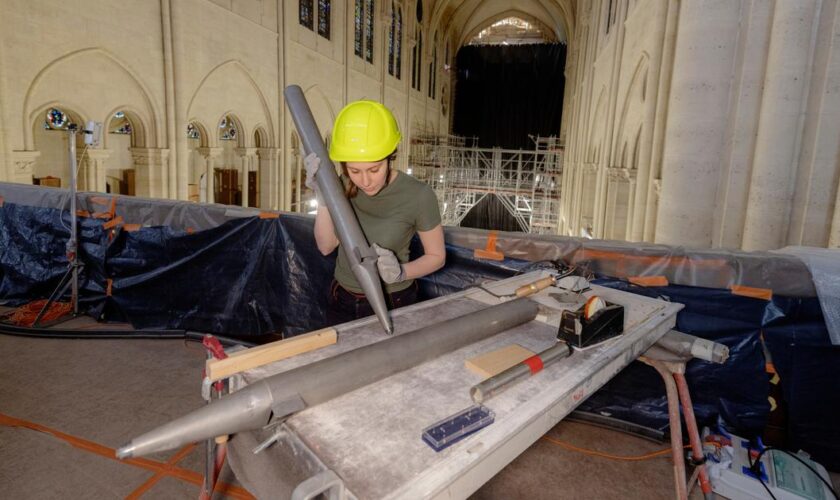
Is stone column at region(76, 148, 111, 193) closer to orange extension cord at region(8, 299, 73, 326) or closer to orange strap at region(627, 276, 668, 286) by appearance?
orange extension cord at region(8, 299, 73, 326)

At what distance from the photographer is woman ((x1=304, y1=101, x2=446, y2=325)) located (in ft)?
6.98

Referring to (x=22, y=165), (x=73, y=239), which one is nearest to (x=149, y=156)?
(x=22, y=165)

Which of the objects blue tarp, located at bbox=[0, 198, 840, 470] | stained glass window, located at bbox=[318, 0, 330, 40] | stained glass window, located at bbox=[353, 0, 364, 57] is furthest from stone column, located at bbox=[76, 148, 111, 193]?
stained glass window, located at bbox=[353, 0, 364, 57]

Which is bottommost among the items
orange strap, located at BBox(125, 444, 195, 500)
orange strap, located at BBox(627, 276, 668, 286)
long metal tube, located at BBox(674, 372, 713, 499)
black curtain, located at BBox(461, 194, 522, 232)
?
black curtain, located at BBox(461, 194, 522, 232)

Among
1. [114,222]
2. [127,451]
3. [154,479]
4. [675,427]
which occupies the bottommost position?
[154,479]

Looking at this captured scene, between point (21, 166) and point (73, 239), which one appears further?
point (21, 166)

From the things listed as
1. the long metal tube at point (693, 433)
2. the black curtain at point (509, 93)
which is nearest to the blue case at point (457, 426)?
the long metal tube at point (693, 433)

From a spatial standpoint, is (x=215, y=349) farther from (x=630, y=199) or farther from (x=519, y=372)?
(x=630, y=199)

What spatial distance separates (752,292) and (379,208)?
7.55ft

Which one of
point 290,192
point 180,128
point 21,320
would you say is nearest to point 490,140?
point 290,192

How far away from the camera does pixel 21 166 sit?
8188 millimetres

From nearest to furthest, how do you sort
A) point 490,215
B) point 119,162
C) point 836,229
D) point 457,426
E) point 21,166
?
point 457,426
point 836,229
point 21,166
point 119,162
point 490,215

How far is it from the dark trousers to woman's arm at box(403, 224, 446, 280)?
0.21 metres

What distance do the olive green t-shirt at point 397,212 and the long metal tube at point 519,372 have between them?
0.99 m
